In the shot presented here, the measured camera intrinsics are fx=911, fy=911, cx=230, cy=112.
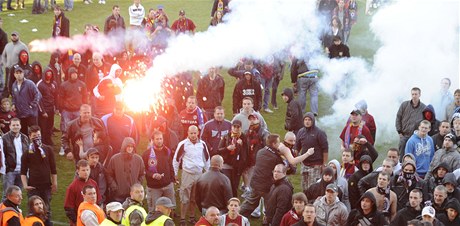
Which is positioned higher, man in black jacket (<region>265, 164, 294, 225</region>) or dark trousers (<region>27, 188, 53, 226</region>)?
man in black jacket (<region>265, 164, 294, 225</region>)

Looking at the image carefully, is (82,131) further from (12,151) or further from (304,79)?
(304,79)

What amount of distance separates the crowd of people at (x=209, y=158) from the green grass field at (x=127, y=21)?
0.91 metres

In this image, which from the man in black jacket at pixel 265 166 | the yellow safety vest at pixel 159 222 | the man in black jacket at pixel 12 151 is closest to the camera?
the yellow safety vest at pixel 159 222

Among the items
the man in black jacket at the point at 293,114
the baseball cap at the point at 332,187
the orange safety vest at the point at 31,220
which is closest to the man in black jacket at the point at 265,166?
the baseball cap at the point at 332,187

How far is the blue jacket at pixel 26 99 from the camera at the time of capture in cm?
1736

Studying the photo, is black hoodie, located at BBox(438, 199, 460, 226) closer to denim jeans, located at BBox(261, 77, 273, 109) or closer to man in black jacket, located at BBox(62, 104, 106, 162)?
man in black jacket, located at BBox(62, 104, 106, 162)

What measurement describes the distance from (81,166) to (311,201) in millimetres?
3447

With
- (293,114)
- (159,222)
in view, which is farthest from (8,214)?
(293,114)

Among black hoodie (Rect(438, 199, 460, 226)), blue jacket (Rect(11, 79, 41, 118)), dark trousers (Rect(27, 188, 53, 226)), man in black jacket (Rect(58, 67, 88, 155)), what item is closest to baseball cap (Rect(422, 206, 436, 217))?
black hoodie (Rect(438, 199, 460, 226))

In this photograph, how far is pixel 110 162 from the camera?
47.4 feet

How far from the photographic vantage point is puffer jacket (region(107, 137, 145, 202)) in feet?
47.2

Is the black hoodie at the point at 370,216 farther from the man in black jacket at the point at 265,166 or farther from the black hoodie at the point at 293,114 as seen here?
the black hoodie at the point at 293,114

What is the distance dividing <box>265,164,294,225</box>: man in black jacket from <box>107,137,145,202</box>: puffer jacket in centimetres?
233

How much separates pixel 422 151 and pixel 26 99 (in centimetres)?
744
